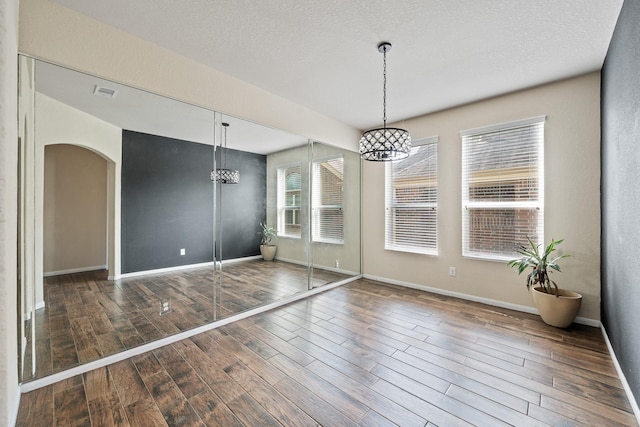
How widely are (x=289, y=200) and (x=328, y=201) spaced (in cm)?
76

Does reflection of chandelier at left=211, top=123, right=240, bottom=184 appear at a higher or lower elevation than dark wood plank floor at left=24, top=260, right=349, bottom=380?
higher

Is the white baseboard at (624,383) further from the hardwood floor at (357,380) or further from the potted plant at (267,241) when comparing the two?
the potted plant at (267,241)

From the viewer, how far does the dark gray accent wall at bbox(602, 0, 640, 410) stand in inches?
64.3

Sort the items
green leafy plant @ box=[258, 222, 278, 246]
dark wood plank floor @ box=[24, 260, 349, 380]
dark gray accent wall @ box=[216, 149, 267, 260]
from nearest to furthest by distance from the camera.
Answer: dark wood plank floor @ box=[24, 260, 349, 380] → dark gray accent wall @ box=[216, 149, 267, 260] → green leafy plant @ box=[258, 222, 278, 246]

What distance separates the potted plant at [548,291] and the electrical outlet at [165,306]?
371 centimetres

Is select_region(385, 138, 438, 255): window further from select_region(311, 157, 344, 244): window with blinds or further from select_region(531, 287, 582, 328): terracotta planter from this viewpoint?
select_region(531, 287, 582, 328): terracotta planter

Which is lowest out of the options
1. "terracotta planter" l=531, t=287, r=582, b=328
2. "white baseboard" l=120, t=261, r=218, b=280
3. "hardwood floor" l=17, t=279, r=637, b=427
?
"hardwood floor" l=17, t=279, r=637, b=427

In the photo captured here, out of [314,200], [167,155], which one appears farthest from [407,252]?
[167,155]

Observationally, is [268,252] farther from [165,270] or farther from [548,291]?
[548,291]

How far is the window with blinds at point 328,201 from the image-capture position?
13.6 ft

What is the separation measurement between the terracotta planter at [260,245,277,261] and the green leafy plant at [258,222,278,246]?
54 millimetres

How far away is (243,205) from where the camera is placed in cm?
326

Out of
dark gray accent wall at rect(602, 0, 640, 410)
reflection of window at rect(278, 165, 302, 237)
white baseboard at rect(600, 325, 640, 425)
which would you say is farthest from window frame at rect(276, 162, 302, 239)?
white baseboard at rect(600, 325, 640, 425)

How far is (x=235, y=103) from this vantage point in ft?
9.59
